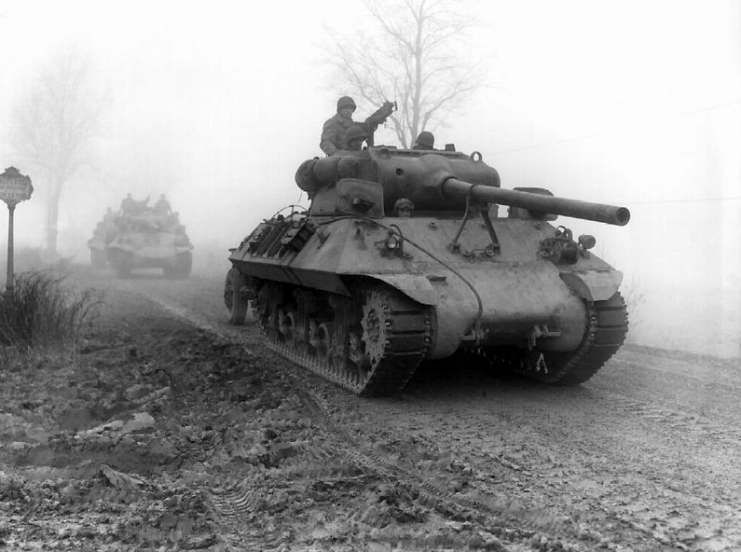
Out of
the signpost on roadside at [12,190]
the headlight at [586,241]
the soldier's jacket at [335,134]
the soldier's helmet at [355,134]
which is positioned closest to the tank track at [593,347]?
the headlight at [586,241]

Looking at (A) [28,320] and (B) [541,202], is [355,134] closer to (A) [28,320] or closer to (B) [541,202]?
(B) [541,202]

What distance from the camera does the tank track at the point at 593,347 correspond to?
25.3 feet

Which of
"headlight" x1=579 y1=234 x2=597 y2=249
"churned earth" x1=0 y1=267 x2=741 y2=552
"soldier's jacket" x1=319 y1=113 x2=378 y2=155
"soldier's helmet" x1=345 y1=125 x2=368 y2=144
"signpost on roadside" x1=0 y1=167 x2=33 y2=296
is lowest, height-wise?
"churned earth" x1=0 y1=267 x2=741 y2=552

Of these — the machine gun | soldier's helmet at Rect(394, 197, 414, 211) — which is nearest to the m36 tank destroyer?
soldier's helmet at Rect(394, 197, 414, 211)

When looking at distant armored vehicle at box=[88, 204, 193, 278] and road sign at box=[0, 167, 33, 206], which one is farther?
distant armored vehicle at box=[88, 204, 193, 278]

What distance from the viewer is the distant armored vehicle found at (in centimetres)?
2308

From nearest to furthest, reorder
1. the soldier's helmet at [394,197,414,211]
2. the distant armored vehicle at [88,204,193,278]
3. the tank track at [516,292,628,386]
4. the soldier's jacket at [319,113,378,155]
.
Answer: the tank track at [516,292,628,386], the soldier's helmet at [394,197,414,211], the soldier's jacket at [319,113,378,155], the distant armored vehicle at [88,204,193,278]

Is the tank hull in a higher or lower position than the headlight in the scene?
lower

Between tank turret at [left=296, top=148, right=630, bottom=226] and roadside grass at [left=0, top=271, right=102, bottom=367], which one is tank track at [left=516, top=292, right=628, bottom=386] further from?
roadside grass at [left=0, top=271, right=102, bottom=367]

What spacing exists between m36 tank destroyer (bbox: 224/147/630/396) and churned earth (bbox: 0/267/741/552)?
0.42m

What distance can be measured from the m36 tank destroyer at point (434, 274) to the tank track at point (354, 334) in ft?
0.05

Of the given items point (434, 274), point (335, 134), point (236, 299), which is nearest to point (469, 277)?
point (434, 274)

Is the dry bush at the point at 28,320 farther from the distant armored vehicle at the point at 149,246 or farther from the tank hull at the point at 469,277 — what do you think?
the distant armored vehicle at the point at 149,246

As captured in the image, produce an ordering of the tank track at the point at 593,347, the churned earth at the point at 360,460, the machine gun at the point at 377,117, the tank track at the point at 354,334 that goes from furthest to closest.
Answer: the machine gun at the point at 377,117, the tank track at the point at 593,347, the tank track at the point at 354,334, the churned earth at the point at 360,460
